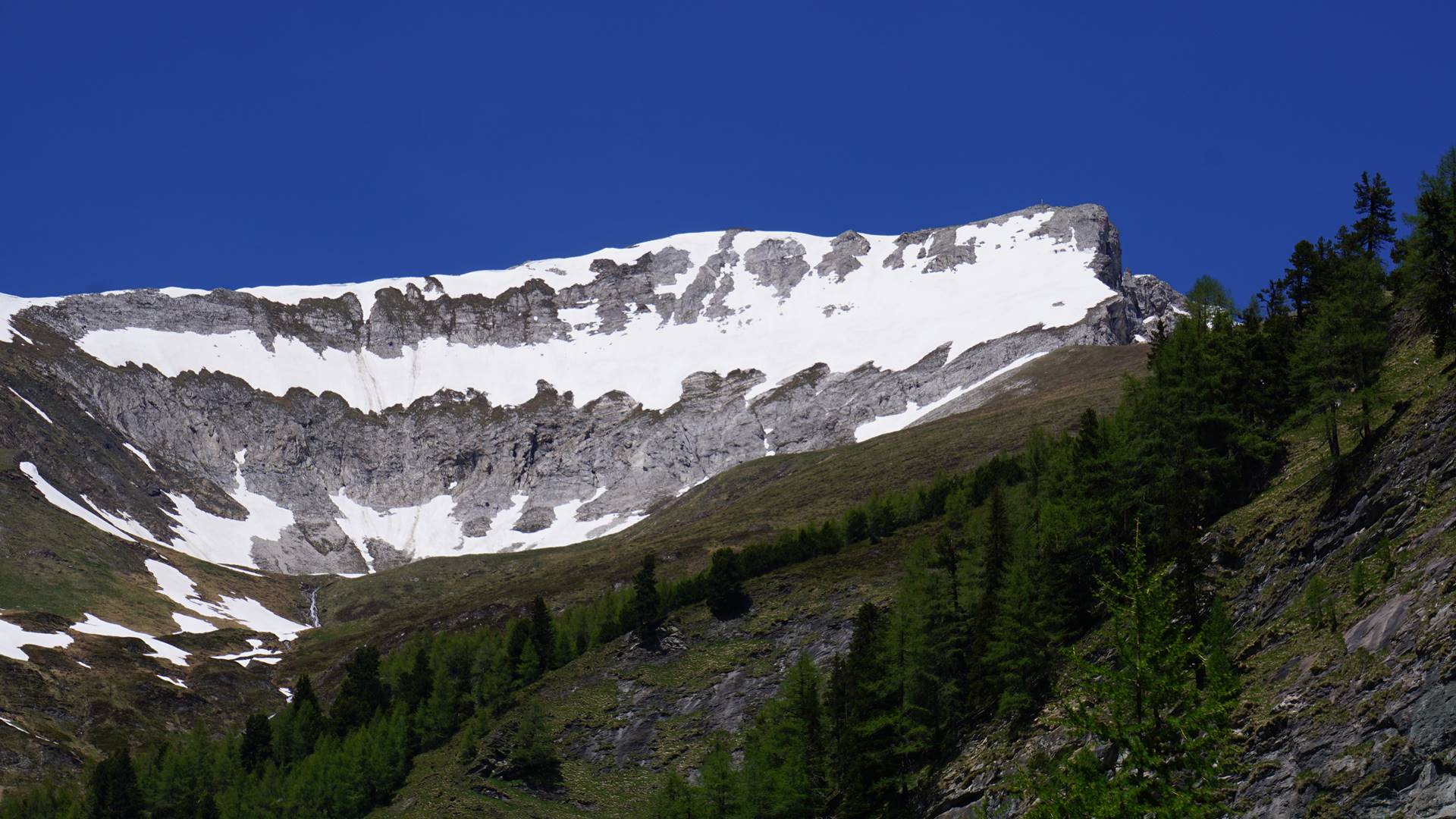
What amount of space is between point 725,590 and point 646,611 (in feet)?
25.2

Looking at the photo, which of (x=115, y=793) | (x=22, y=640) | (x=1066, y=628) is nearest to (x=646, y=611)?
(x=115, y=793)

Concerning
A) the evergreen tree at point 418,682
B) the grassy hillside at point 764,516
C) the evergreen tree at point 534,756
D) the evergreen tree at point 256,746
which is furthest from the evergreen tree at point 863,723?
the grassy hillside at point 764,516

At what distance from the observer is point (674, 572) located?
155625mm

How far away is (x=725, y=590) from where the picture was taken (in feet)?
367

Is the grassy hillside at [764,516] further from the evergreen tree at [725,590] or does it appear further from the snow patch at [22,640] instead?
the evergreen tree at [725,590]

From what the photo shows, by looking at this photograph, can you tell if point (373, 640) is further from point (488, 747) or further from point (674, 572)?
point (488, 747)

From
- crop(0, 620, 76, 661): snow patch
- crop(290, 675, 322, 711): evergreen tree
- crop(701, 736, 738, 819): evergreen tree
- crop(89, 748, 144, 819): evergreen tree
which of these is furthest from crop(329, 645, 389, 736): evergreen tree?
crop(0, 620, 76, 661): snow patch

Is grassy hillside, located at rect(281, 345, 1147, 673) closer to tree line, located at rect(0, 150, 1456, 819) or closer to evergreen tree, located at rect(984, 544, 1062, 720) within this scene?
tree line, located at rect(0, 150, 1456, 819)

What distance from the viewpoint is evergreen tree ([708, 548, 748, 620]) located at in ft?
366

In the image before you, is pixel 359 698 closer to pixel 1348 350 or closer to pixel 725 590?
pixel 725 590

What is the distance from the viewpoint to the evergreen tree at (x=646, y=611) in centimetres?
11188

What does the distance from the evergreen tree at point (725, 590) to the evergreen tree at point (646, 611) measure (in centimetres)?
504

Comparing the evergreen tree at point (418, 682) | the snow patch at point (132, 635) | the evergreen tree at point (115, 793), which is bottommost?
the evergreen tree at point (115, 793)

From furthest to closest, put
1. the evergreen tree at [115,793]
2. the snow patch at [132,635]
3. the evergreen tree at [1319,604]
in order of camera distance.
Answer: the snow patch at [132,635] < the evergreen tree at [115,793] < the evergreen tree at [1319,604]
